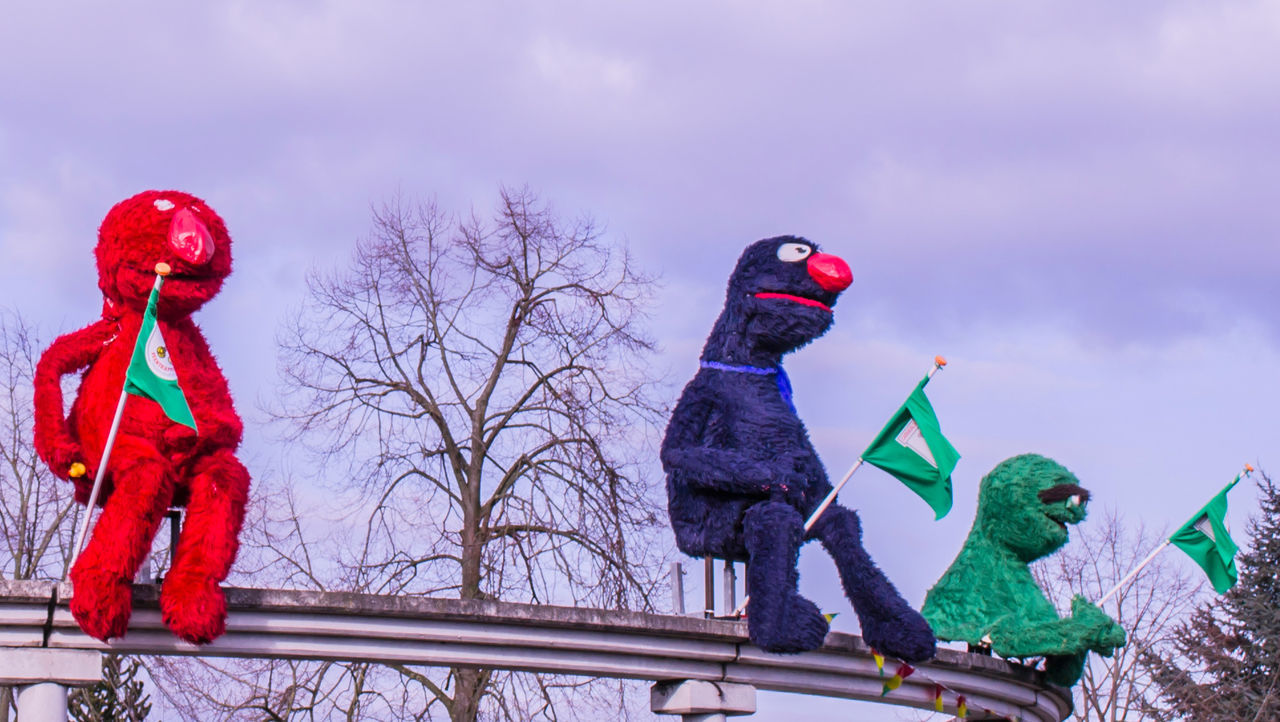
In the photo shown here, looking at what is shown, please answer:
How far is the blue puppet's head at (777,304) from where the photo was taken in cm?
970

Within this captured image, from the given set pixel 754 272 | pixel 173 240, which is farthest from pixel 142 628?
pixel 754 272

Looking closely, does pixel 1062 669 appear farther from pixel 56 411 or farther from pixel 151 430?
pixel 56 411

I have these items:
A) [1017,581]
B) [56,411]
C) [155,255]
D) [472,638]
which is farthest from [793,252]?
[56,411]

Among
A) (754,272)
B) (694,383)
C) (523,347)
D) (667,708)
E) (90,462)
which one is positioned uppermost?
(523,347)

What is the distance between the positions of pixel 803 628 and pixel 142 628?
3511mm

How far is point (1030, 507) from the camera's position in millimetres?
10914

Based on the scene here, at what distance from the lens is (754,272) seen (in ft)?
32.3

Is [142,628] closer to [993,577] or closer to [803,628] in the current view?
[803,628]

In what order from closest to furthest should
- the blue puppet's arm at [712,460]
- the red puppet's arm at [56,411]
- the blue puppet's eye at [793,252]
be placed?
the red puppet's arm at [56,411]
the blue puppet's arm at [712,460]
the blue puppet's eye at [793,252]

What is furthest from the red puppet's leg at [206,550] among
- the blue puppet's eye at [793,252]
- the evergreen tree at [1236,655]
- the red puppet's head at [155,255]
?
the evergreen tree at [1236,655]

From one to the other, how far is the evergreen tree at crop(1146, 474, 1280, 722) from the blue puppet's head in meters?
16.2

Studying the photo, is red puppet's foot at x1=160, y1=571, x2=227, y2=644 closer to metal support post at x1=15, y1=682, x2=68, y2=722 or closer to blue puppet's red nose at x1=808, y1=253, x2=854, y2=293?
metal support post at x1=15, y1=682, x2=68, y2=722

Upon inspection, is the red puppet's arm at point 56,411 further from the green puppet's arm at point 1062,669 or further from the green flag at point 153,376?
the green puppet's arm at point 1062,669

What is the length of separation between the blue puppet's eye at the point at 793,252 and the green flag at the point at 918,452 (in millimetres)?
1067
